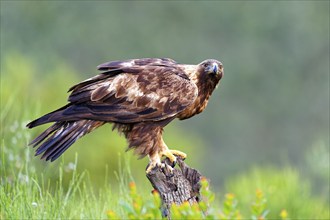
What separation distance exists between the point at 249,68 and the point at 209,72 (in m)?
16.5

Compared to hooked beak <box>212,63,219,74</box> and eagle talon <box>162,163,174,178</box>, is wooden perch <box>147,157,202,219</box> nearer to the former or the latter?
eagle talon <box>162,163,174,178</box>

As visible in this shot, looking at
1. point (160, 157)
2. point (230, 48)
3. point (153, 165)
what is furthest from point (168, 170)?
point (230, 48)

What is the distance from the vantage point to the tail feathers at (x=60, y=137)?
6.07m

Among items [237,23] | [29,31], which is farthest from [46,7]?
→ [237,23]

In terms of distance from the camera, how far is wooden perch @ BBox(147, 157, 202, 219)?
5844mm

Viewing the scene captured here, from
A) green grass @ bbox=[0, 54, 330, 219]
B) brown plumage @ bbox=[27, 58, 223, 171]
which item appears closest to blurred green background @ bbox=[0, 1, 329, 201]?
green grass @ bbox=[0, 54, 330, 219]

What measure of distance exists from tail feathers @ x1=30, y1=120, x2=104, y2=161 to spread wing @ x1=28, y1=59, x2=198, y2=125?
0.08 metres

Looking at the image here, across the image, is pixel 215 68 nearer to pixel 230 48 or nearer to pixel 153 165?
pixel 153 165

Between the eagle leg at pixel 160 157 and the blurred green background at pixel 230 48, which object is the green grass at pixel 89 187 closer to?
the eagle leg at pixel 160 157

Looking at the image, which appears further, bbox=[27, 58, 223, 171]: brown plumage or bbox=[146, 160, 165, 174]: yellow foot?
bbox=[27, 58, 223, 171]: brown plumage

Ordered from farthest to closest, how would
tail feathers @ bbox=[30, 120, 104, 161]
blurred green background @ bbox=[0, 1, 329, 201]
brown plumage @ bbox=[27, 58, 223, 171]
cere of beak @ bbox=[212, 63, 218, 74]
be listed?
1. blurred green background @ bbox=[0, 1, 329, 201]
2. cere of beak @ bbox=[212, 63, 218, 74]
3. brown plumage @ bbox=[27, 58, 223, 171]
4. tail feathers @ bbox=[30, 120, 104, 161]

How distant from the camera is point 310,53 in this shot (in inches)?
916

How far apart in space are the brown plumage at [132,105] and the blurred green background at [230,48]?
1423 cm

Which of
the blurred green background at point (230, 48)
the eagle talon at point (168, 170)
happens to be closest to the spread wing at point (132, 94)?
the eagle talon at point (168, 170)
